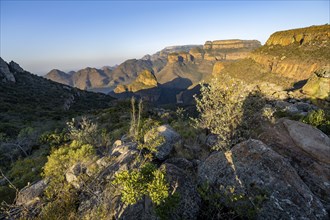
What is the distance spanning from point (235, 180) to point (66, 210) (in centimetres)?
512

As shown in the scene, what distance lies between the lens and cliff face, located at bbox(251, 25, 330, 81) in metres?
102

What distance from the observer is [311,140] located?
8.05 m

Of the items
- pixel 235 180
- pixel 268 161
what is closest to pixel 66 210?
pixel 235 180

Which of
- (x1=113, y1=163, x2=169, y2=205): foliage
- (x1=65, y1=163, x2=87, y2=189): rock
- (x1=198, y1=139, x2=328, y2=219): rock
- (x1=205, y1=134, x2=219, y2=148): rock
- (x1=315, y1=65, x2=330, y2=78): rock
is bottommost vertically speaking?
(x1=315, y1=65, x2=330, y2=78): rock

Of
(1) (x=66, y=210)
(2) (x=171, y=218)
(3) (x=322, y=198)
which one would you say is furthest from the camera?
(1) (x=66, y=210)

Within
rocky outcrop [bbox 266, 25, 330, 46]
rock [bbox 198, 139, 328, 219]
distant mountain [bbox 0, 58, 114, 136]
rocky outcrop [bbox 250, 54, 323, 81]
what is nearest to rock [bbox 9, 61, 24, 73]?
distant mountain [bbox 0, 58, 114, 136]

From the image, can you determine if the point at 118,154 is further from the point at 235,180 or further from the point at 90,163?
the point at 235,180

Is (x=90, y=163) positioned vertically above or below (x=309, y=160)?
below

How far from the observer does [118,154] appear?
357 inches

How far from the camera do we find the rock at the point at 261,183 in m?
5.17

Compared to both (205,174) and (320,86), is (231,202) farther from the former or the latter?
(320,86)

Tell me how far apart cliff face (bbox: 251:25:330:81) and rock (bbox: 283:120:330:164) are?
9809 cm

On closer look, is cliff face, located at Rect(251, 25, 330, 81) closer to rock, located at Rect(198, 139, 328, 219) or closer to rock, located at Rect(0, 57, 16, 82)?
rock, located at Rect(198, 139, 328, 219)

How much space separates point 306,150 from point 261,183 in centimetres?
319
